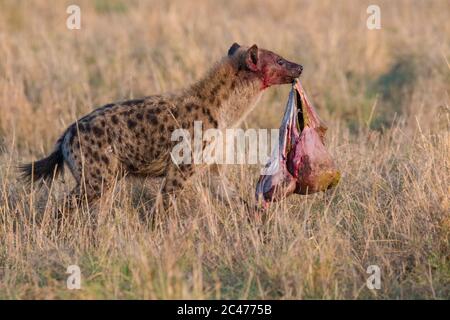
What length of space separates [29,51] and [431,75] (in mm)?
5132

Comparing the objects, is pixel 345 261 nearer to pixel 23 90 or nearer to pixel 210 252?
pixel 210 252

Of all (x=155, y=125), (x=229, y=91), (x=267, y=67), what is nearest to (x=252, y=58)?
(x=267, y=67)

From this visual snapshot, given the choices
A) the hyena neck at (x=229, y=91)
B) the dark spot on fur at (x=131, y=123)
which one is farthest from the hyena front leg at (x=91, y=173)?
the hyena neck at (x=229, y=91)

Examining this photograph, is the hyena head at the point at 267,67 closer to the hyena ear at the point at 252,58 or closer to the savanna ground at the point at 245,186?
the hyena ear at the point at 252,58

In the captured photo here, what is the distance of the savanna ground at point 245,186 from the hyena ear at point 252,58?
40.2 inches

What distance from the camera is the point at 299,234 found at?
5758mm

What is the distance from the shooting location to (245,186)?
7344mm

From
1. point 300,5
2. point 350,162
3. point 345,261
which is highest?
point 300,5

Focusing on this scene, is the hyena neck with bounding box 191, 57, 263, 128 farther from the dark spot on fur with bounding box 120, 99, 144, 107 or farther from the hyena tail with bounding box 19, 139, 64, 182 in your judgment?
the hyena tail with bounding box 19, 139, 64, 182

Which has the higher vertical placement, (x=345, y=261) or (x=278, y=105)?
(x=278, y=105)

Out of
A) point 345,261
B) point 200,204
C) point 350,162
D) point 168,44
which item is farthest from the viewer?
point 168,44

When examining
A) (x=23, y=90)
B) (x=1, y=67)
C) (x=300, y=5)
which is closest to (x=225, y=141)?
(x=23, y=90)

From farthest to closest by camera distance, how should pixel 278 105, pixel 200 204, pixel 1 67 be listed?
pixel 1 67 < pixel 278 105 < pixel 200 204

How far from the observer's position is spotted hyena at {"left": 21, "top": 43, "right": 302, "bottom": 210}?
21.8 ft
